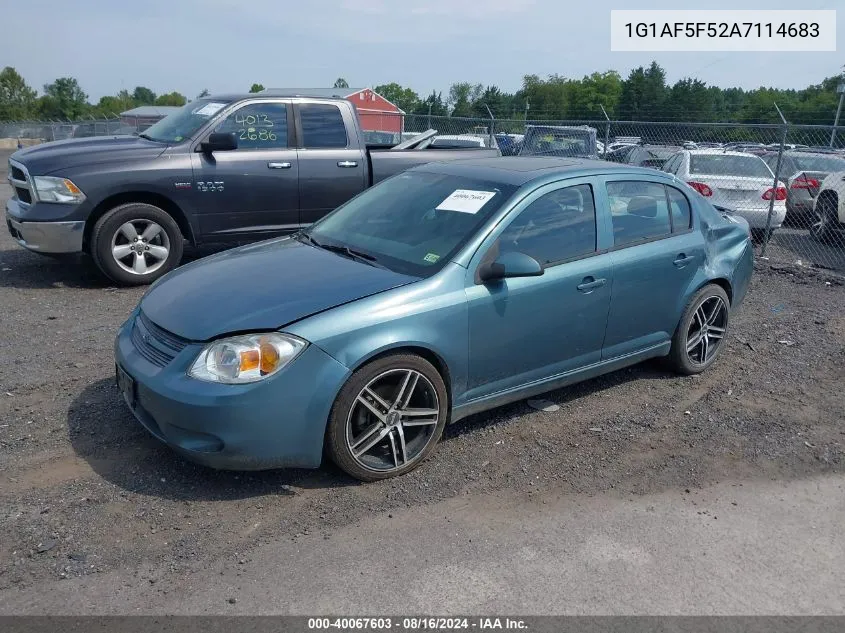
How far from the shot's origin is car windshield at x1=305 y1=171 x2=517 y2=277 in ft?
13.9

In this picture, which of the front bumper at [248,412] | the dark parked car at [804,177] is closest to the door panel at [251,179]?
the front bumper at [248,412]

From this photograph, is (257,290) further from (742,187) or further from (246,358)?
(742,187)

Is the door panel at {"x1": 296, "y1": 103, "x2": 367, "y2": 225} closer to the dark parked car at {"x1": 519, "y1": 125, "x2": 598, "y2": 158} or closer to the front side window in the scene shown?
the front side window

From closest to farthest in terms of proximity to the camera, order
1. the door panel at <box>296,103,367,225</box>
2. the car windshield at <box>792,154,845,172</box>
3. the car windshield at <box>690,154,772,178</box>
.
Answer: the door panel at <box>296,103,367,225</box> → the car windshield at <box>690,154,772,178</box> → the car windshield at <box>792,154,845,172</box>

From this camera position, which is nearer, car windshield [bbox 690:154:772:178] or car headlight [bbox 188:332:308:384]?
car headlight [bbox 188:332:308:384]

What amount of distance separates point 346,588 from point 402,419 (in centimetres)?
106

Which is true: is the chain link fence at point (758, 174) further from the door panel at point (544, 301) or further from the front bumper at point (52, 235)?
the door panel at point (544, 301)

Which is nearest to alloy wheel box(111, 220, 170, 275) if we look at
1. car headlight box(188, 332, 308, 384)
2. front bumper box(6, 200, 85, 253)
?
front bumper box(6, 200, 85, 253)

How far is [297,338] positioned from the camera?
3564mm

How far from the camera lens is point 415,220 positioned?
4590mm

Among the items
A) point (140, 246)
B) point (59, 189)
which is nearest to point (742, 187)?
point (140, 246)

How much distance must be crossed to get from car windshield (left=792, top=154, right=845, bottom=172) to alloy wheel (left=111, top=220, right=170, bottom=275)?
40.1 ft

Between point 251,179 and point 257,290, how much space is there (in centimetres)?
425

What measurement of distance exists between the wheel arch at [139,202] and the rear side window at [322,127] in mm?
1593
